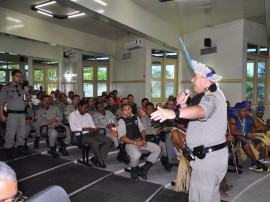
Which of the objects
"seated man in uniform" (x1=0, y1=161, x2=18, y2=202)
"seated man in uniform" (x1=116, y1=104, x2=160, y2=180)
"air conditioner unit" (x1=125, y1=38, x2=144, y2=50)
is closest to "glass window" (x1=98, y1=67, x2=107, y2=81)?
"air conditioner unit" (x1=125, y1=38, x2=144, y2=50)

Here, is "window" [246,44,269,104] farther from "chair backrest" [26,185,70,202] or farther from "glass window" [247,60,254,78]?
"chair backrest" [26,185,70,202]

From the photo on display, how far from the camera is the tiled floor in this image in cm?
302

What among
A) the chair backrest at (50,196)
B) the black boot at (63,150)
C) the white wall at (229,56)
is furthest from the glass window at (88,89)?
the chair backrest at (50,196)

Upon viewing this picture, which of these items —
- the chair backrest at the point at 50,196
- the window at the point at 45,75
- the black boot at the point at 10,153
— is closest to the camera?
the chair backrest at the point at 50,196

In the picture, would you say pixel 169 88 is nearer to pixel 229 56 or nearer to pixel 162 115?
pixel 229 56

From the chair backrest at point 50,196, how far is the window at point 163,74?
7417 millimetres

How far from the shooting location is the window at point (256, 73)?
24.9ft

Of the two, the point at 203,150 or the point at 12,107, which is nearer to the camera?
the point at 203,150

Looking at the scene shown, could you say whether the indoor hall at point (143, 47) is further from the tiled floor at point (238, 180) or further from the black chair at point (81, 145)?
the black chair at point (81, 145)

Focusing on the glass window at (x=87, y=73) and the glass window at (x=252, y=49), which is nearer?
→ the glass window at (x=252, y=49)

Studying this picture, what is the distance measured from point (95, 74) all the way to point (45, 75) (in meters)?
2.07

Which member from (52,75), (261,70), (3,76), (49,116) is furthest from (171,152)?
(3,76)

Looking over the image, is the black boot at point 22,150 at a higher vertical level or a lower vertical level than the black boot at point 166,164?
higher

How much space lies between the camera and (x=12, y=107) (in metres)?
3.99
